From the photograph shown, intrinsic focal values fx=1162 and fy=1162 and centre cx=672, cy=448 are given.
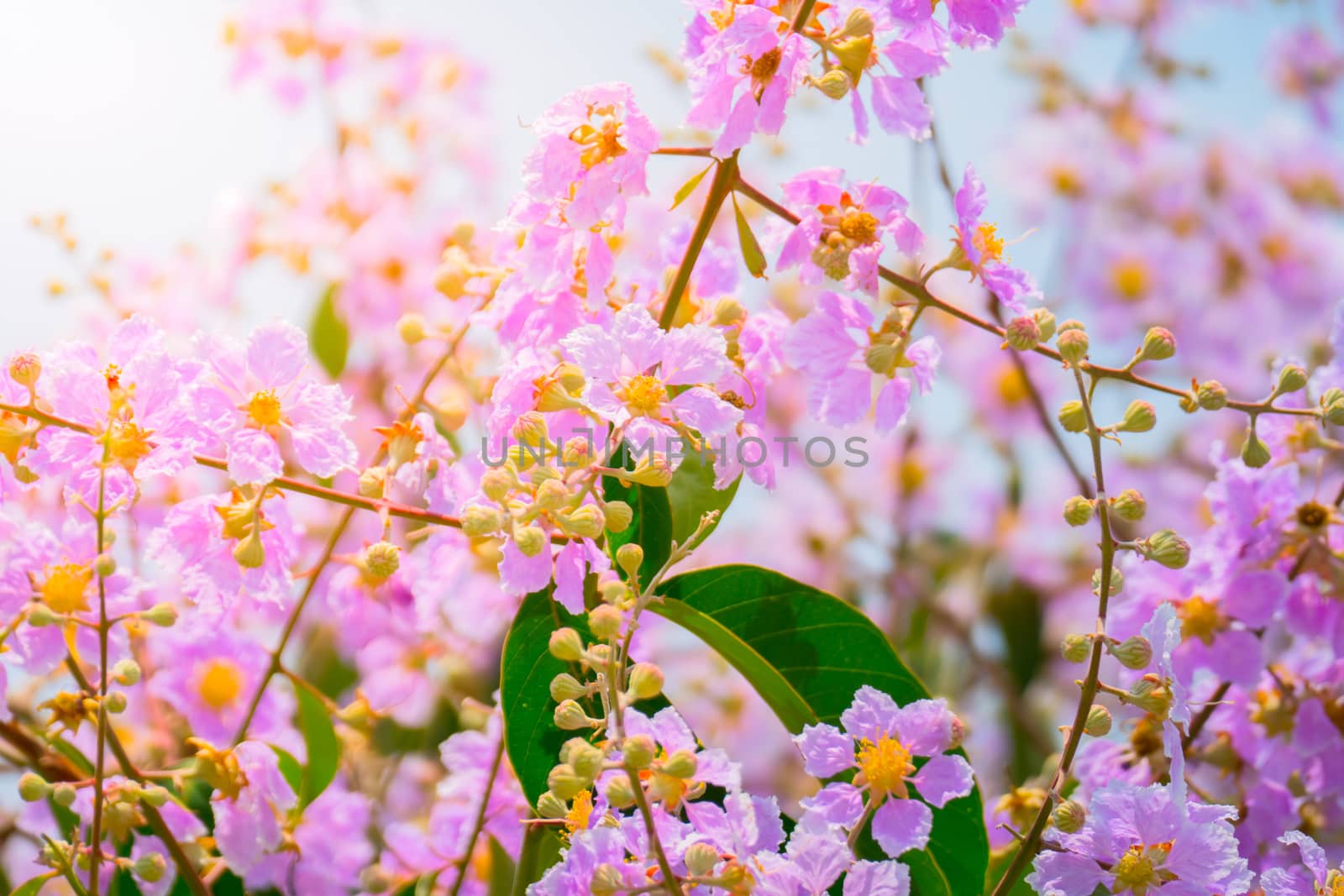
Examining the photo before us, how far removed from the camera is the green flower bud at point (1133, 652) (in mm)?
581

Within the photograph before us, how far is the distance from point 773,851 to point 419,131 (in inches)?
57.6

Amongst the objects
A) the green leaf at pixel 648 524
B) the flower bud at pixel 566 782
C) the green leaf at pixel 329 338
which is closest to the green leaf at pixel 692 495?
the green leaf at pixel 648 524

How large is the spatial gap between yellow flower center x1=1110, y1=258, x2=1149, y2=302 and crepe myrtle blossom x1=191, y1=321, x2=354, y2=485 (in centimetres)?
229

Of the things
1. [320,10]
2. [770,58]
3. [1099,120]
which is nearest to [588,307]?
[770,58]

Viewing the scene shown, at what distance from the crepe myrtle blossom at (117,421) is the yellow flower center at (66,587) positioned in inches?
2.3

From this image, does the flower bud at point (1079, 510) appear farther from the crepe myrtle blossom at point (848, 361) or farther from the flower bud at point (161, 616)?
the flower bud at point (161, 616)

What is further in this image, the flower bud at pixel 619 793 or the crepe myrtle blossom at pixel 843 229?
the crepe myrtle blossom at pixel 843 229

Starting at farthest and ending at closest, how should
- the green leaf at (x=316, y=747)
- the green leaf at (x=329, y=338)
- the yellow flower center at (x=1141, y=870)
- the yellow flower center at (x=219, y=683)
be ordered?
the green leaf at (x=329, y=338)
the yellow flower center at (x=219, y=683)
the green leaf at (x=316, y=747)
the yellow flower center at (x=1141, y=870)

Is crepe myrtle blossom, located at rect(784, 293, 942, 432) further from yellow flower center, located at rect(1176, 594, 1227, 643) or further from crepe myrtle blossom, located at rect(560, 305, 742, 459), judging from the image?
yellow flower center, located at rect(1176, 594, 1227, 643)

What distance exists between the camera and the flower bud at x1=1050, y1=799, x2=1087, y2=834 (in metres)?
0.56

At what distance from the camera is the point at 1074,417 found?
1.98 ft

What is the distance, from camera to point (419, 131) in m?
1.79

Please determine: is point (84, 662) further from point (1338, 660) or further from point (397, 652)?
point (1338, 660)

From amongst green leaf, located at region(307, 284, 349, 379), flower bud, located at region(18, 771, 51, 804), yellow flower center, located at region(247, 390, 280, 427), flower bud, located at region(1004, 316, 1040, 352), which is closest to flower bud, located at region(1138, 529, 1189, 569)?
flower bud, located at region(1004, 316, 1040, 352)
